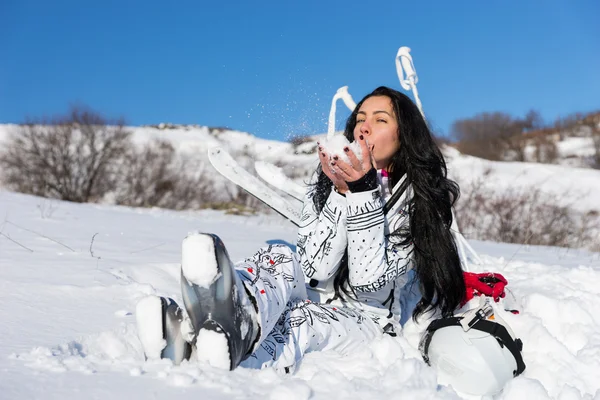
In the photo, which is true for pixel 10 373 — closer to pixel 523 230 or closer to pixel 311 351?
pixel 311 351

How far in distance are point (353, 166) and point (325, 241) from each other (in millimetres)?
332

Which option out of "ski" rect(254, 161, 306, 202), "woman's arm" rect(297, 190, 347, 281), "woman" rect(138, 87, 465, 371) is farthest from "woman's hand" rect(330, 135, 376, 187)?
"ski" rect(254, 161, 306, 202)

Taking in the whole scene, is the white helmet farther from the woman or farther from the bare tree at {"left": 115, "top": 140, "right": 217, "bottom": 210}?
the bare tree at {"left": 115, "top": 140, "right": 217, "bottom": 210}

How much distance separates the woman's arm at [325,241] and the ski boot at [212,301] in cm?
57

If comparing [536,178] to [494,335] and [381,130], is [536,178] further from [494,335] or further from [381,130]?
[494,335]

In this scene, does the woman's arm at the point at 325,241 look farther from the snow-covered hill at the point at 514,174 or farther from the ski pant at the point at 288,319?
the snow-covered hill at the point at 514,174

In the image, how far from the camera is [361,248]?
1.80 m

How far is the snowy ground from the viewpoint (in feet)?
3.95

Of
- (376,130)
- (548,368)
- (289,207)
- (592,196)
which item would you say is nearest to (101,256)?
(289,207)

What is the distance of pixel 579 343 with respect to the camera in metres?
2.07

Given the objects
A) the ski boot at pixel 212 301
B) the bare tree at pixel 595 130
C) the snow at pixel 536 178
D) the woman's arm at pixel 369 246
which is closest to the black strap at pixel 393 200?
the woman's arm at pixel 369 246

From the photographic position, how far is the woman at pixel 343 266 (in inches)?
52.7

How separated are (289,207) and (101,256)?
1.08m

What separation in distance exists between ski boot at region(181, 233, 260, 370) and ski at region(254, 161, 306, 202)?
1589 millimetres
